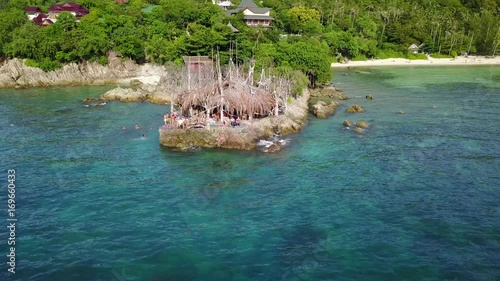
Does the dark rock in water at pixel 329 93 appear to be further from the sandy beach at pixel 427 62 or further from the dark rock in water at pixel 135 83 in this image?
the sandy beach at pixel 427 62

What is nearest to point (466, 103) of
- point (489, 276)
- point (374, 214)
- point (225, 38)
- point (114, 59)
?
point (225, 38)

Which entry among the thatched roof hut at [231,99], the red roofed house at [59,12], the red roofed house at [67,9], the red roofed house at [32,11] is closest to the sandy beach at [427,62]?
the red roofed house at [59,12]

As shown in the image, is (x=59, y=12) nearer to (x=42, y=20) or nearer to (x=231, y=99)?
(x=42, y=20)

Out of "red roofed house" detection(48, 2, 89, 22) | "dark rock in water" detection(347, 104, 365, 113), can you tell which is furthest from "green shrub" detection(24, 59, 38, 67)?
"dark rock in water" detection(347, 104, 365, 113)

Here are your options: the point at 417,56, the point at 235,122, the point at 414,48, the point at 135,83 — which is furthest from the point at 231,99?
the point at 414,48

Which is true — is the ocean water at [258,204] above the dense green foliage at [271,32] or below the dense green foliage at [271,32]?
below

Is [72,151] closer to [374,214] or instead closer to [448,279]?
[374,214]

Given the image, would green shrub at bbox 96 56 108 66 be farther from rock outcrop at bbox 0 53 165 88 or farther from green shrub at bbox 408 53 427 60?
green shrub at bbox 408 53 427 60
